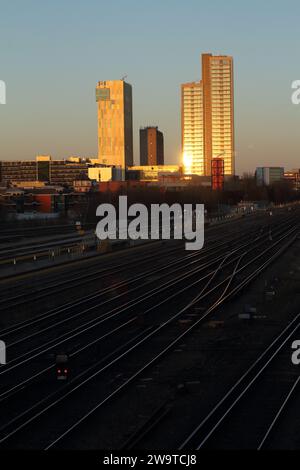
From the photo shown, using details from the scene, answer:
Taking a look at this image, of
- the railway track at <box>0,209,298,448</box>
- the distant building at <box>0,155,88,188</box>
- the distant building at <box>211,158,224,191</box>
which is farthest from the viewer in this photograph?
the distant building at <box>0,155,88,188</box>

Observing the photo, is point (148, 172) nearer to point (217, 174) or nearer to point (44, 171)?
point (44, 171)

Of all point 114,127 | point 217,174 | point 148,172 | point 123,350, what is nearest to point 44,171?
point 148,172

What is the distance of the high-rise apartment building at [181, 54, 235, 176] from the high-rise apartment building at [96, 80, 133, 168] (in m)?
23.6

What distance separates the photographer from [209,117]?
17550 cm

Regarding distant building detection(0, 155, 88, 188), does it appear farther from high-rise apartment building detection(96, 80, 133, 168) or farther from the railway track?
the railway track

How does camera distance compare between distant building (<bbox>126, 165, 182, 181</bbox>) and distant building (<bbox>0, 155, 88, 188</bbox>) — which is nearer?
distant building (<bbox>0, 155, 88, 188</bbox>)

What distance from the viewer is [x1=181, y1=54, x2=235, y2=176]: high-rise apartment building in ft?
567

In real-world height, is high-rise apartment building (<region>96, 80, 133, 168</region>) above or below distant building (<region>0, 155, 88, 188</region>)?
above

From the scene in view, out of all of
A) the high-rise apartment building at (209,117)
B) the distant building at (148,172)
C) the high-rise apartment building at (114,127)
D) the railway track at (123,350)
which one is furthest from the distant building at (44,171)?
the railway track at (123,350)

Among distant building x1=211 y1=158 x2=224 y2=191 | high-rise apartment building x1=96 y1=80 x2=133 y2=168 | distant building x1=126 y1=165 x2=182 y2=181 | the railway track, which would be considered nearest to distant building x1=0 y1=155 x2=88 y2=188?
distant building x1=126 y1=165 x2=182 y2=181

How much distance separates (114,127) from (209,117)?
32.8 metres

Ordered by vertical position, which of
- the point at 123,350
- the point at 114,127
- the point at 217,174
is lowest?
the point at 123,350

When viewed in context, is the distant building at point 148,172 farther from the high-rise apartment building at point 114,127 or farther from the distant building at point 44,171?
the high-rise apartment building at point 114,127
